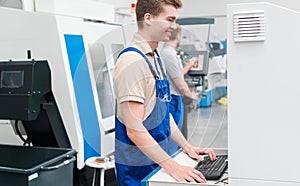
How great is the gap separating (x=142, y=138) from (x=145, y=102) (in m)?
0.15

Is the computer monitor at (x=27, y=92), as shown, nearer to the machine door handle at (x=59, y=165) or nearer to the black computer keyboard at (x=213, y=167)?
the machine door handle at (x=59, y=165)

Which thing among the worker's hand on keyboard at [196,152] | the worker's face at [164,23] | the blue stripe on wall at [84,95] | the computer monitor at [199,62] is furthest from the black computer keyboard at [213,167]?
the blue stripe on wall at [84,95]

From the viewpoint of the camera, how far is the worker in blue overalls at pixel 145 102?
4.84 feet

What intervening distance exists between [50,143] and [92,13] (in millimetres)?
1090

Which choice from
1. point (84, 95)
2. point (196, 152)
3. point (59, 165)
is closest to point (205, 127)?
point (196, 152)

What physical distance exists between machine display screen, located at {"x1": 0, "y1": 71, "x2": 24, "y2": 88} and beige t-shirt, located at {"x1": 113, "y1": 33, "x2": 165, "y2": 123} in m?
0.60

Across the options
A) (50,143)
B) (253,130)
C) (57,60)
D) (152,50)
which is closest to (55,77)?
(57,60)

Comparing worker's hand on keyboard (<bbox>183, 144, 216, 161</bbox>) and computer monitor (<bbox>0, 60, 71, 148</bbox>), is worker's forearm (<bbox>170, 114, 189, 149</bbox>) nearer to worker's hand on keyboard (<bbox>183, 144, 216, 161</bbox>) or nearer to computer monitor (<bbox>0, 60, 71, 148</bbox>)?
worker's hand on keyboard (<bbox>183, 144, 216, 161</bbox>)

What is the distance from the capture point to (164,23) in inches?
59.9

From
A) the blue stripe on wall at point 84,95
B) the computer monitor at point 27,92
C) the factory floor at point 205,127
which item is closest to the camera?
the factory floor at point 205,127

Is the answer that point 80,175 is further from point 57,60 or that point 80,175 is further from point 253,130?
point 253,130

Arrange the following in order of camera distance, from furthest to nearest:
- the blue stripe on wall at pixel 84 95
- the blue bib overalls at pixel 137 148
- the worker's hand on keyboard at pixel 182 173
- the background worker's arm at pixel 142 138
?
1. the blue stripe on wall at pixel 84 95
2. the blue bib overalls at pixel 137 148
3. the background worker's arm at pixel 142 138
4. the worker's hand on keyboard at pixel 182 173

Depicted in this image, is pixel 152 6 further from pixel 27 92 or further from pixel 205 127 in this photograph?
pixel 27 92

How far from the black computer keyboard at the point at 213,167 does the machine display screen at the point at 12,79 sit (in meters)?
0.96
